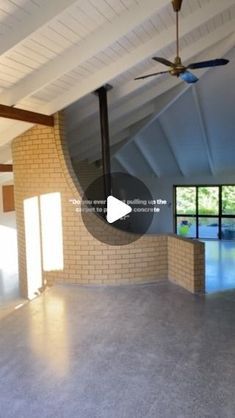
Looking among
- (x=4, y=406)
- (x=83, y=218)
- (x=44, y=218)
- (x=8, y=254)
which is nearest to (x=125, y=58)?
(x=83, y=218)

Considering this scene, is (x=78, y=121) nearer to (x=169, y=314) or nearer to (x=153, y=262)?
(x=153, y=262)

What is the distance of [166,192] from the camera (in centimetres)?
1316

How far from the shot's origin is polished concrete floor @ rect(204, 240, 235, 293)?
7.68 meters

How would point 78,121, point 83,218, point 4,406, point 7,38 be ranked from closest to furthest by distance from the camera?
point 4,406, point 7,38, point 83,218, point 78,121

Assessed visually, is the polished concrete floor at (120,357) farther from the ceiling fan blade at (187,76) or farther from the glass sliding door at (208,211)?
the glass sliding door at (208,211)

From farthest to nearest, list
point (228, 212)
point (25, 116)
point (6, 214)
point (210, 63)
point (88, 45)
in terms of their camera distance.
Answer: point (228, 212), point (6, 214), point (25, 116), point (88, 45), point (210, 63)

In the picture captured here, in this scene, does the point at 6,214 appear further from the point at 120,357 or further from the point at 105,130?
the point at 120,357

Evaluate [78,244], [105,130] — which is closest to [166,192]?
[105,130]

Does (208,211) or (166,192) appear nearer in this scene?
(208,211)

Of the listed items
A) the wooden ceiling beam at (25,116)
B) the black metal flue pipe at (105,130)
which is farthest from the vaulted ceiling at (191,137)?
the wooden ceiling beam at (25,116)

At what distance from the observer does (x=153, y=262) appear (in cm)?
560

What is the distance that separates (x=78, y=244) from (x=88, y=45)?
9.84 ft

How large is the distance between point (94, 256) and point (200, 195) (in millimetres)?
8293

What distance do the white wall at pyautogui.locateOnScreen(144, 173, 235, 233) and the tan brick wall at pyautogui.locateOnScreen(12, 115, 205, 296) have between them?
7.53 m
